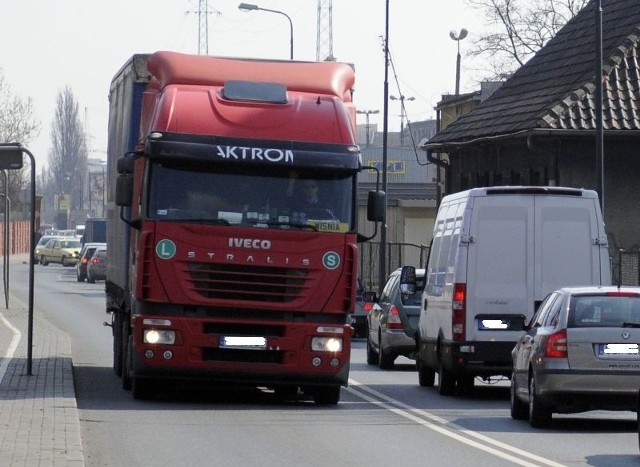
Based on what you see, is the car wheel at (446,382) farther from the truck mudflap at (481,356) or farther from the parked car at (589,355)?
the parked car at (589,355)

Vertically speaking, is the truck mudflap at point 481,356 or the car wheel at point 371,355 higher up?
the truck mudflap at point 481,356

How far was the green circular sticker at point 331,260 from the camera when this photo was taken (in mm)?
18688

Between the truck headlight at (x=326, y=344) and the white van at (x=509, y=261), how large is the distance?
2.18 m

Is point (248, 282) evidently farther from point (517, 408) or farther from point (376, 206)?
point (517, 408)

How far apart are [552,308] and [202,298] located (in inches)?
151

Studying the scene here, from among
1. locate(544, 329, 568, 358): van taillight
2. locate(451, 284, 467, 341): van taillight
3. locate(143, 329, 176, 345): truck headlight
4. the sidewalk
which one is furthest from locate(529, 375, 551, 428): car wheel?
the sidewalk

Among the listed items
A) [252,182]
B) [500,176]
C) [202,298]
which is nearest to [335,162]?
[252,182]

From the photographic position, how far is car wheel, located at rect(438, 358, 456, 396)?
70.3 ft

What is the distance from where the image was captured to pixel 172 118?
736 inches

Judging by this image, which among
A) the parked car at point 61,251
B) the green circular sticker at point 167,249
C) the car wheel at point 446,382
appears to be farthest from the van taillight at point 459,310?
the parked car at point 61,251

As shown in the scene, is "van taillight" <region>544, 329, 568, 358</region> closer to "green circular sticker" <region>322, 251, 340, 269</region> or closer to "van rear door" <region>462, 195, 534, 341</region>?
"green circular sticker" <region>322, 251, 340, 269</region>

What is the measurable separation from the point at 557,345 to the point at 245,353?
12.4 ft

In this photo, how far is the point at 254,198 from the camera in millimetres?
18703

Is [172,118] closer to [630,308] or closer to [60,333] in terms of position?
[630,308]
